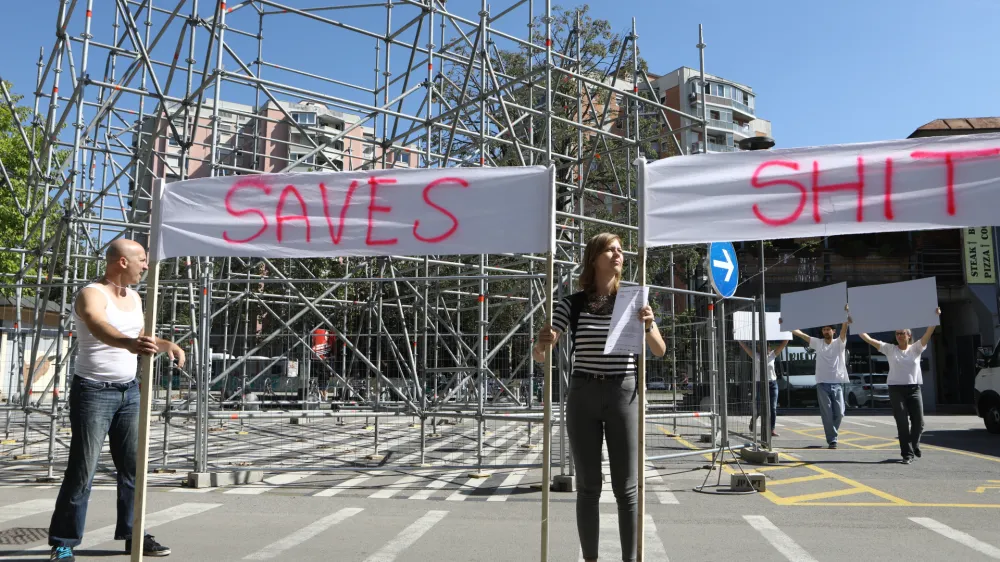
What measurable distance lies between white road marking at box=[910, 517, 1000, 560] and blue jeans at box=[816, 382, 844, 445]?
625cm

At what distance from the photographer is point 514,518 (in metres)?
7.05

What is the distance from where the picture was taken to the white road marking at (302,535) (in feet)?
18.5

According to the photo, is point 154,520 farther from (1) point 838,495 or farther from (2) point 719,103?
(2) point 719,103

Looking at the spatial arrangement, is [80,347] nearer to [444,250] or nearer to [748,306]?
[444,250]

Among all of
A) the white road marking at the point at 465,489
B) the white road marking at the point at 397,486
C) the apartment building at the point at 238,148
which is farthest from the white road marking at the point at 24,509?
the white road marking at the point at 465,489

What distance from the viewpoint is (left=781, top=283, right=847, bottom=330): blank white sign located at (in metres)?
11.9

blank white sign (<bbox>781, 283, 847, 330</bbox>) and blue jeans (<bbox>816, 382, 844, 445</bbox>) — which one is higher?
blank white sign (<bbox>781, 283, 847, 330</bbox>)

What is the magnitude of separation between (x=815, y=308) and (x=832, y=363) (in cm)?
126

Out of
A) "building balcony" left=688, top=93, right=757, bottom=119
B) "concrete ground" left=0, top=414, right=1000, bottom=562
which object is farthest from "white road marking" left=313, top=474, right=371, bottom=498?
"building balcony" left=688, top=93, right=757, bottom=119

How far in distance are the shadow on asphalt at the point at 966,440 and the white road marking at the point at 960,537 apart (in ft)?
21.9

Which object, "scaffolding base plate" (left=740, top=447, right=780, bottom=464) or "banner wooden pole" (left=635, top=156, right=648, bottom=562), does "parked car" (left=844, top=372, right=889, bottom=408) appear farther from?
"banner wooden pole" (left=635, top=156, right=648, bottom=562)

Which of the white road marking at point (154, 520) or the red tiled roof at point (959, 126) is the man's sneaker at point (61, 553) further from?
the red tiled roof at point (959, 126)

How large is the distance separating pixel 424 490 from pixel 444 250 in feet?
13.8

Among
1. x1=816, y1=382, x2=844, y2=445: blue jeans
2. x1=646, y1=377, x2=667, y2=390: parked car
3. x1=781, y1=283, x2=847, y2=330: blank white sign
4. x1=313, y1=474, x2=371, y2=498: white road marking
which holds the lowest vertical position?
x1=313, y1=474, x2=371, y2=498: white road marking
